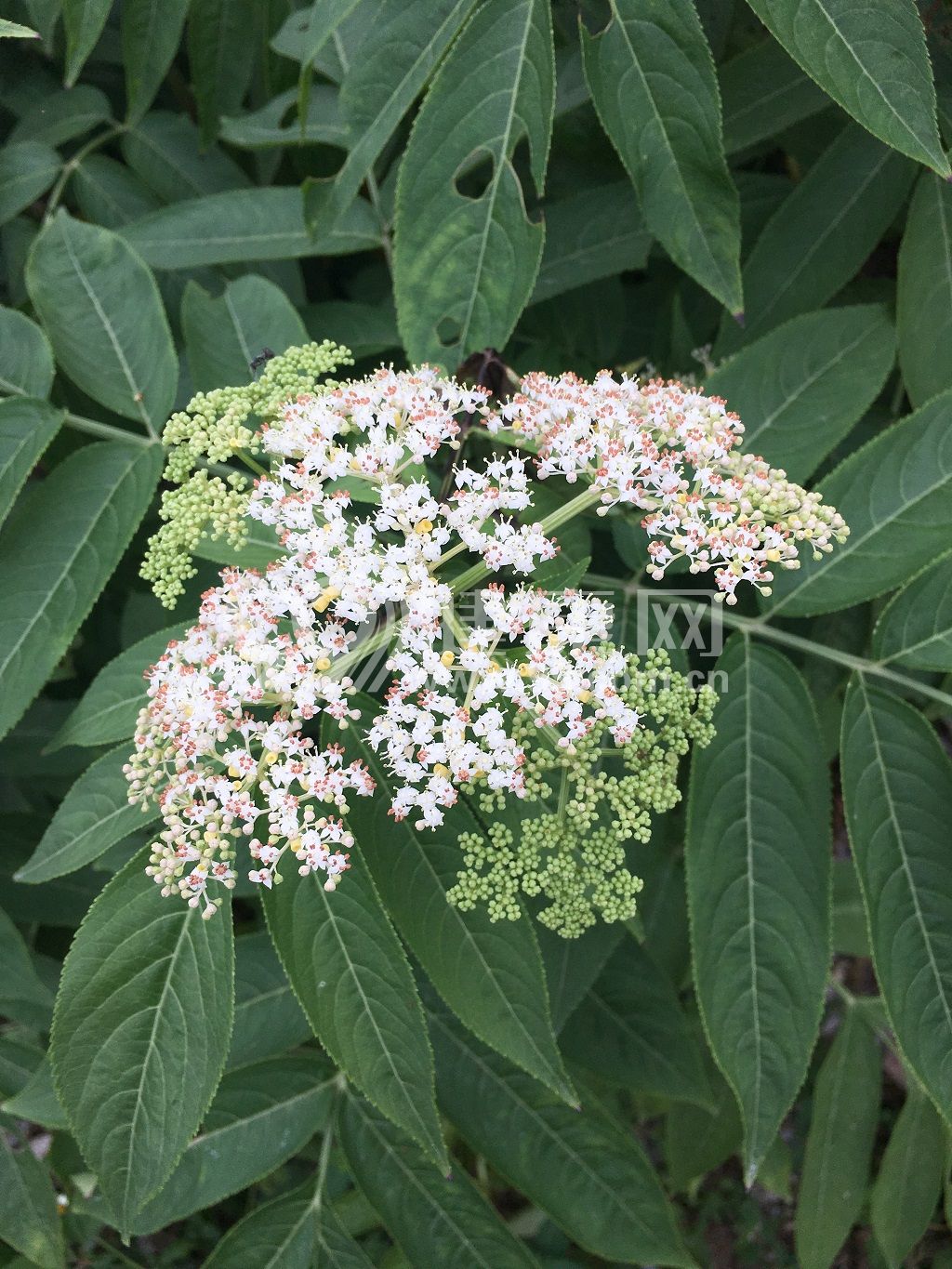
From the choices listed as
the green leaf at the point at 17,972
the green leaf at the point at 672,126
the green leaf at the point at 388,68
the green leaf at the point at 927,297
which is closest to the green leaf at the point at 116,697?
the green leaf at the point at 17,972

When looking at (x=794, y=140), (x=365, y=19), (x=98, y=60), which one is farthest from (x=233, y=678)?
(x=98, y=60)

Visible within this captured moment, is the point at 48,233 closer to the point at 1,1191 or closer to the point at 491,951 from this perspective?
the point at 491,951

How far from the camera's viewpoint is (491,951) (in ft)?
7.31

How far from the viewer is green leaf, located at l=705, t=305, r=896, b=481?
107 inches

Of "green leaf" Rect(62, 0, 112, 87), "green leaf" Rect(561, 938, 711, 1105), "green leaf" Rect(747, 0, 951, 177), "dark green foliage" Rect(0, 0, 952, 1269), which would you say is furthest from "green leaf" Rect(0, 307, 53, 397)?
"green leaf" Rect(561, 938, 711, 1105)

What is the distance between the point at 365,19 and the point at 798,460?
6.35ft

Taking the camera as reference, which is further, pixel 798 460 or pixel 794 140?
pixel 794 140

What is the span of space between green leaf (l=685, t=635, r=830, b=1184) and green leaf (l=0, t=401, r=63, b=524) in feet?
5.75

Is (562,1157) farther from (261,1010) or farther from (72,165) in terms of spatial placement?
(72,165)

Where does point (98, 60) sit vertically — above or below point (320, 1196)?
above

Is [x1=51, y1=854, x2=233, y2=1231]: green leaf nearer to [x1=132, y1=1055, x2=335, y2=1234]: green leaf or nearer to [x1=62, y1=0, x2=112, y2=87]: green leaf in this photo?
[x1=132, y1=1055, x2=335, y2=1234]: green leaf

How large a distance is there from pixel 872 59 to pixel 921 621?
1218mm

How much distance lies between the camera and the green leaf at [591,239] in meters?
3.13

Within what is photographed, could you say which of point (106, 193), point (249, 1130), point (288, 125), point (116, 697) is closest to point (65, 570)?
point (116, 697)
